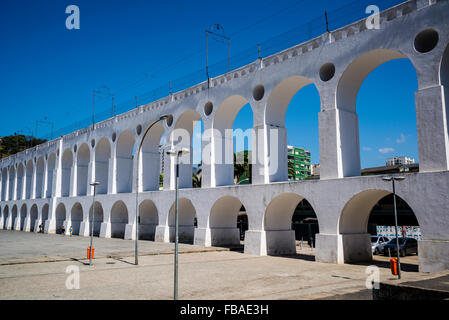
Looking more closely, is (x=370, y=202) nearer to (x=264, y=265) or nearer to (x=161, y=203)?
(x=264, y=265)

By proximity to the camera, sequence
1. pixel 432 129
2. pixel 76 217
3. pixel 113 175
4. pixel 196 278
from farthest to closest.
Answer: pixel 76 217 → pixel 113 175 → pixel 432 129 → pixel 196 278

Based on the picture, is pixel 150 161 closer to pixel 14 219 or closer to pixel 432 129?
pixel 432 129

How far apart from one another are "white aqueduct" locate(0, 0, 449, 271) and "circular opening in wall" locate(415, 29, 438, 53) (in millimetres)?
41

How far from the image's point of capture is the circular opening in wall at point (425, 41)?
1628 centimetres

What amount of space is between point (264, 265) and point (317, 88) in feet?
31.2

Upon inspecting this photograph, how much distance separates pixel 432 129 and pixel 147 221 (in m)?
25.2

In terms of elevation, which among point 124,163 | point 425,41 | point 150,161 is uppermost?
point 425,41

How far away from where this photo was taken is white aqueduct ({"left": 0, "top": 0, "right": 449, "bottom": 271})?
51.7 feet

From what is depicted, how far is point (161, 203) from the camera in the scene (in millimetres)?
30547

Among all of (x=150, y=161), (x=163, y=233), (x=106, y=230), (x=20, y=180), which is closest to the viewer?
(x=163, y=233)

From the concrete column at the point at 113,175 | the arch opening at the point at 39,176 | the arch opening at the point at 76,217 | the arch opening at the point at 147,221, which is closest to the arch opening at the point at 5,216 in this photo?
the arch opening at the point at 39,176

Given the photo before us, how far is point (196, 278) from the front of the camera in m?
14.8

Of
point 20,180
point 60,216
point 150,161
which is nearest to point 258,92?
point 150,161
